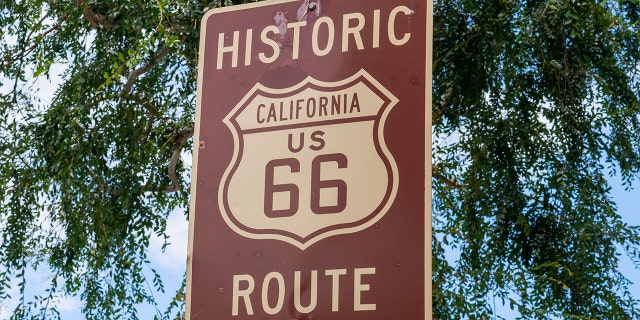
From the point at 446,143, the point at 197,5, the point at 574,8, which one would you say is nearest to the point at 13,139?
the point at 197,5

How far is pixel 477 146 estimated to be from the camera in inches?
199

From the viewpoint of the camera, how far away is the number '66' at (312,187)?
1.64m

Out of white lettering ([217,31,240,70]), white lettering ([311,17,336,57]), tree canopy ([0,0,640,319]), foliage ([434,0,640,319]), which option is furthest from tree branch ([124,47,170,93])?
white lettering ([311,17,336,57])

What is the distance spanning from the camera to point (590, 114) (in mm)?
4914

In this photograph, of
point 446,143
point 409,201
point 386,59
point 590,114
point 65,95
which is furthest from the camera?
point 446,143

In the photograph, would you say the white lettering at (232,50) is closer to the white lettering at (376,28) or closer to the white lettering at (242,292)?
the white lettering at (376,28)

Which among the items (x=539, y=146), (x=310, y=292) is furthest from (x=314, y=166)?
(x=539, y=146)

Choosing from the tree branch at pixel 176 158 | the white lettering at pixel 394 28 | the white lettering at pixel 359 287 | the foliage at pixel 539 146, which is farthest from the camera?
the tree branch at pixel 176 158

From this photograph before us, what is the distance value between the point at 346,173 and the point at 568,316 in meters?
3.07

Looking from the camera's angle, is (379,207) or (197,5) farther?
(197,5)

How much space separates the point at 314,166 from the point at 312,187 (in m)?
0.04

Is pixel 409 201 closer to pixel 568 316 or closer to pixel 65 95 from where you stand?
pixel 568 316

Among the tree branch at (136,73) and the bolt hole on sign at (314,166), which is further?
the tree branch at (136,73)

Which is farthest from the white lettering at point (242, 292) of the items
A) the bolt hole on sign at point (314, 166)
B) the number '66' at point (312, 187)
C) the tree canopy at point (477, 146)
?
the tree canopy at point (477, 146)
